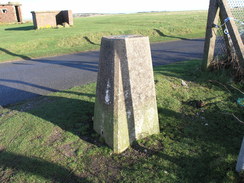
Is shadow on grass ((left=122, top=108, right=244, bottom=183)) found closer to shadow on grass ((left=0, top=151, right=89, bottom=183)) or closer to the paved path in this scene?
shadow on grass ((left=0, top=151, right=89, bottom=183))

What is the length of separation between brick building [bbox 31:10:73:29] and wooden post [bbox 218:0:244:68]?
64.5 ft

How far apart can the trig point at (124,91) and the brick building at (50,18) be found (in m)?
20.6

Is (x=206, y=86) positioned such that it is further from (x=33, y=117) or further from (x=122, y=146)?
(x=33, y=117)

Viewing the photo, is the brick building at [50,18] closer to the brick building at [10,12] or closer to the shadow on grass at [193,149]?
the brick building at [10,12]

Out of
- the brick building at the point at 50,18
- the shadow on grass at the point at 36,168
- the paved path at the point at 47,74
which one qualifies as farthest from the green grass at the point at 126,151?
the brick building at the point at 50,18

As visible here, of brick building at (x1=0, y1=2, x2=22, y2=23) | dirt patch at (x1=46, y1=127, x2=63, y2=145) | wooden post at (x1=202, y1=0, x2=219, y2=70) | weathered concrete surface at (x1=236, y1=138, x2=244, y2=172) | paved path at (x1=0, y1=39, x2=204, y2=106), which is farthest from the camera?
brick building at (x1=0, y1=2, x2=22, y2=23)

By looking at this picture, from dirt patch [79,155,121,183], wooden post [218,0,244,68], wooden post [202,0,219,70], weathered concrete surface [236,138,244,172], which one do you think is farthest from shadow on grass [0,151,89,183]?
wooden post [202,0,219,70]

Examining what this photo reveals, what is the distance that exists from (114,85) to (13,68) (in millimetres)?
7422

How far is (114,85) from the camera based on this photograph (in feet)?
10.5

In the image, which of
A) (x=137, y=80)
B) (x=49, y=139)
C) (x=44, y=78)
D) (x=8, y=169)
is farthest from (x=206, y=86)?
(x=44, y=78)

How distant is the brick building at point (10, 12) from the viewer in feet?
101

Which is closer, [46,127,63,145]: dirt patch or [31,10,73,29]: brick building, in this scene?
[46,127,63,145]: dirt patch

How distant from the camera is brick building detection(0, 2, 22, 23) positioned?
30719mm

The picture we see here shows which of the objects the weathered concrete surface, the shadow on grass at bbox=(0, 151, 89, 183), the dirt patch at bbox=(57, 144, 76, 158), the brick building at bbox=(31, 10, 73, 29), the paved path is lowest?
the paved path
